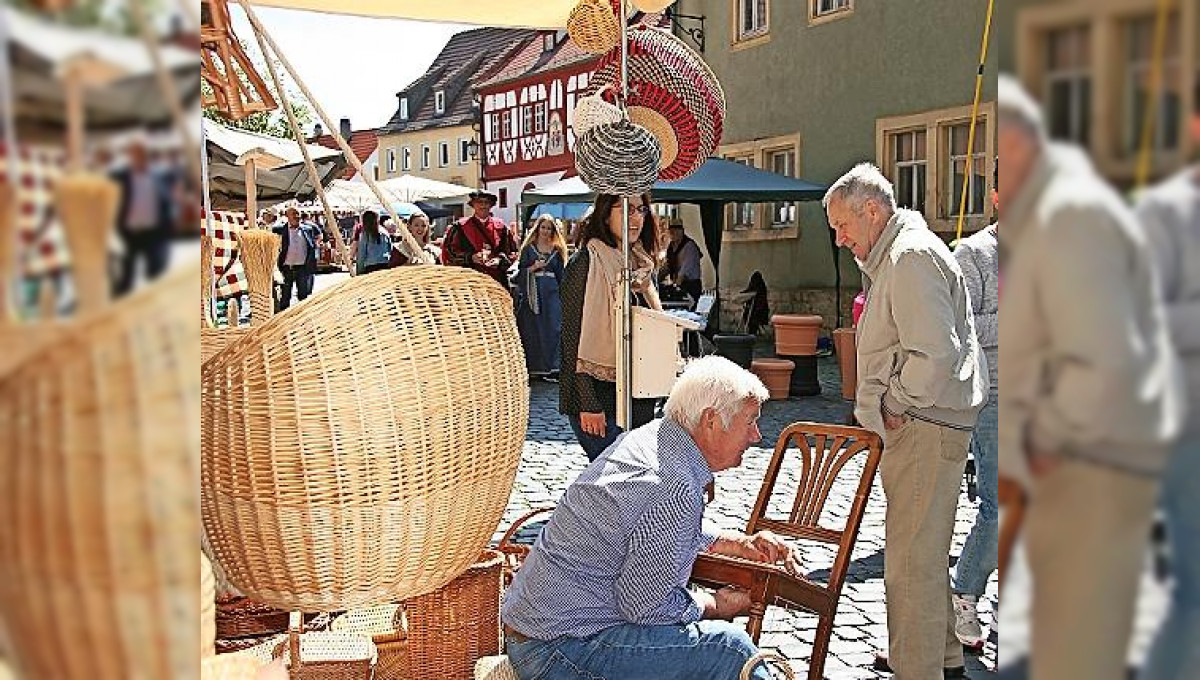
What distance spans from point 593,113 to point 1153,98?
355cm

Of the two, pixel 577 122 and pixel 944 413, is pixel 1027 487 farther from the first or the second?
pixel 577 122

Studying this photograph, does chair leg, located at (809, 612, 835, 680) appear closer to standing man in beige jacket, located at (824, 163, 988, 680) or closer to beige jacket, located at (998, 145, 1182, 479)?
standing man in beige jacket, located at (824, 163, 988, 680)

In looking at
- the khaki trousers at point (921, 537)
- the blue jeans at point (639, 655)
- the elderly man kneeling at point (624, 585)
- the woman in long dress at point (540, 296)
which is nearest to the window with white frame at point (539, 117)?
the woman in long dress at point (540, 296)

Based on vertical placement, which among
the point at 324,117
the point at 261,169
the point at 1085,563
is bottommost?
the point at 1085,563

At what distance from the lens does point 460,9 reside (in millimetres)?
4066

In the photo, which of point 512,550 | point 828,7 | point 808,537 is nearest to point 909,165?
point 828,7

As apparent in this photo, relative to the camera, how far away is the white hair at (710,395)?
2857 mm

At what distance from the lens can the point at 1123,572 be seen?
573mm

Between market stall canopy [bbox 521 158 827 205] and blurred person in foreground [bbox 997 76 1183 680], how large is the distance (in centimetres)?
1164

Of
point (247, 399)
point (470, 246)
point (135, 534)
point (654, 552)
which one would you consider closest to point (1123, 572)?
point (135, 534)

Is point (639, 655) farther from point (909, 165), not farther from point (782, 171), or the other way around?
point (782, 171)

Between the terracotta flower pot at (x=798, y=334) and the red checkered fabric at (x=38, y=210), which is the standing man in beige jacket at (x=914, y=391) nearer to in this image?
the red checkered fabric at (x=38, y=210)

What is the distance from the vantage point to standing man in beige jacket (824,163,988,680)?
3469 millimetres

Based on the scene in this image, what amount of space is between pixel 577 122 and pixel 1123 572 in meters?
3.64
